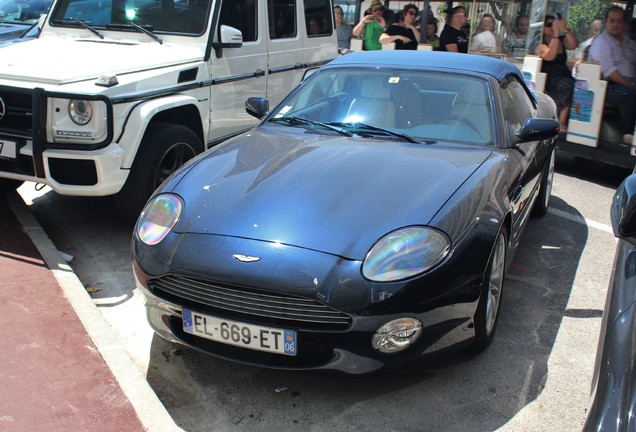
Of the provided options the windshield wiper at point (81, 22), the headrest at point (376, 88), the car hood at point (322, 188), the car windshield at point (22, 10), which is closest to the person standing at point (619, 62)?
the headrest at point (376, 88)

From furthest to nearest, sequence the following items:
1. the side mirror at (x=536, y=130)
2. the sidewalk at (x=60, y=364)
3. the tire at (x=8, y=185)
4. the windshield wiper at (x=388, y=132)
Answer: the tire at (x=8, y=185) < the side mirror at (x=536, y=130) < the windshield wiper at (x=388, y=132) < the sidewalk at (x=60, y=364)

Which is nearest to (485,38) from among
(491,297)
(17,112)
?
(17,112)

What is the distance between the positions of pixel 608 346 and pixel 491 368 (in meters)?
1.53

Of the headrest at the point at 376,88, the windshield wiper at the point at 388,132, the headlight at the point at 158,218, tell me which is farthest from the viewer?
the headrest at the point at 376,88

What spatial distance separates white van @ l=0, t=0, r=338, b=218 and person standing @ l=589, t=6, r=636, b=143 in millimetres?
3247

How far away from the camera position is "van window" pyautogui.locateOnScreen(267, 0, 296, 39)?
21.8 ft

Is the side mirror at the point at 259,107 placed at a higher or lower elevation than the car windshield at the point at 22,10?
lower

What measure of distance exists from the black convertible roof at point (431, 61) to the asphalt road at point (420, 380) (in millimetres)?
1437

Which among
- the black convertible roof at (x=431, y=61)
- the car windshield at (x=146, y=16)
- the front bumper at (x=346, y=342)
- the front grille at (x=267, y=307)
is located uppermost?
the car windshield at (x=146, y=16)

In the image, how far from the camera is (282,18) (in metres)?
6.86

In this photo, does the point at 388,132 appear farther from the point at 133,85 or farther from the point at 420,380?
the point at 133,85

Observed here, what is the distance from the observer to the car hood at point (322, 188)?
315 cm

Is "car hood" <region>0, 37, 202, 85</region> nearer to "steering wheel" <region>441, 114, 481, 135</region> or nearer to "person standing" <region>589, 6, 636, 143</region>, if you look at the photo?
"steering wheel" <region>441, 114, 481, 135</region>

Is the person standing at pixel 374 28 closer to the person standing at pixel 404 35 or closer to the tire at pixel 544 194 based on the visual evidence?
the person standing at pixel 404 35
